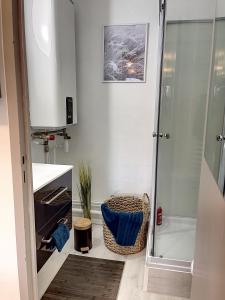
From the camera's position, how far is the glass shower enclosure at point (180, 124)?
2.23 meters

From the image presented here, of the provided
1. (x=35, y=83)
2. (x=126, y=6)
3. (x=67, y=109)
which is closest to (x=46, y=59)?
(x=35, y=83)

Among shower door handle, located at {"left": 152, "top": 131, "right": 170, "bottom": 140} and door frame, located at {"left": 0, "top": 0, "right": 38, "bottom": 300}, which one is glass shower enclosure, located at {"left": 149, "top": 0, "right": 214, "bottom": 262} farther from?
door frame, located at {"left": 0, "top": 0, "right": 38, "bottom": 300}

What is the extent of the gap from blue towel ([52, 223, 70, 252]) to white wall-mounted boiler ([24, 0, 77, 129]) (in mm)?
842

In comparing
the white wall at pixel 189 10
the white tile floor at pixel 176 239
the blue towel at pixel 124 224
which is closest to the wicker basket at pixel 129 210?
the blue towel at pixel 124 224

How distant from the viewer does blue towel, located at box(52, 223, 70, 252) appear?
1686 millimetres

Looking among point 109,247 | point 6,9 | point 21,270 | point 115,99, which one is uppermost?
point 6,9

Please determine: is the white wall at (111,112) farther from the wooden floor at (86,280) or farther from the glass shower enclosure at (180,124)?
the wooden floor at (86,280)

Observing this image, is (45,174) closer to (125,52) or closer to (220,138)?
(220,138)

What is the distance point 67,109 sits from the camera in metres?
2.23

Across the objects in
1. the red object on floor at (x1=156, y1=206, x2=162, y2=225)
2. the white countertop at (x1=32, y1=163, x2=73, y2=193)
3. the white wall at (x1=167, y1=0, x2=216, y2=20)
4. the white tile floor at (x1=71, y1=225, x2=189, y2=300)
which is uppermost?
the white wall at (x1=167, y1=0, x2=216, y2=20)

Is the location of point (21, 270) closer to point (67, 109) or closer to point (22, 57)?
point (22, 57)

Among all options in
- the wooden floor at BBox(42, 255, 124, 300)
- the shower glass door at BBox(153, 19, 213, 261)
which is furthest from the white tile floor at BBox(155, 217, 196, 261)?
the wooden floor at BBox(42, 255, 124, 300)

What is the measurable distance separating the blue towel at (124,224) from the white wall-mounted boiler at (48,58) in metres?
0.92

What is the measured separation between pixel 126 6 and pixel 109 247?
223 cm
